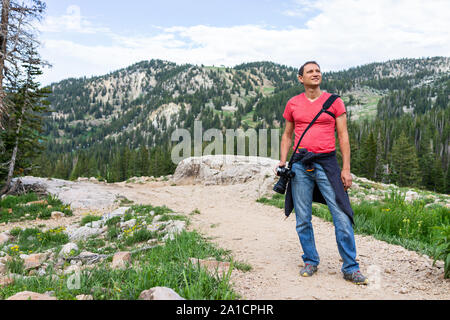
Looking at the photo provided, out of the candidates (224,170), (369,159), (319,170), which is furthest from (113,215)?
(369,159)

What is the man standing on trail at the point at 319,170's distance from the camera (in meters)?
3.31

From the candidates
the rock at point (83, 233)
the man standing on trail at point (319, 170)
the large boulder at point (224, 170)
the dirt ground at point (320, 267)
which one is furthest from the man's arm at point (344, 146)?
the large boulder at point (224, 170)

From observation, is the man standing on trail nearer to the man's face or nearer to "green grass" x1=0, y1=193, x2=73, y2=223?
the man's face

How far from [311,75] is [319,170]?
4.19 ft

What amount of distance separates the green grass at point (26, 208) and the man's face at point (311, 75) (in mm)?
10378

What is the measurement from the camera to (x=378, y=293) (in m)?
2.86

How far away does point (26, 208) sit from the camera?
10.5 metres

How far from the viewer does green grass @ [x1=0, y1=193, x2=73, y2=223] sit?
989 centimetres

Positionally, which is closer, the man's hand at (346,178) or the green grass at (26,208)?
the man's hand at (346,178)

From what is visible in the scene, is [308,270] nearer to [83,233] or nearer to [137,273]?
[137,273]

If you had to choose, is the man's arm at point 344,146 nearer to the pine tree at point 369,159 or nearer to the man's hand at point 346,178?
the man's hand at point 346,178
